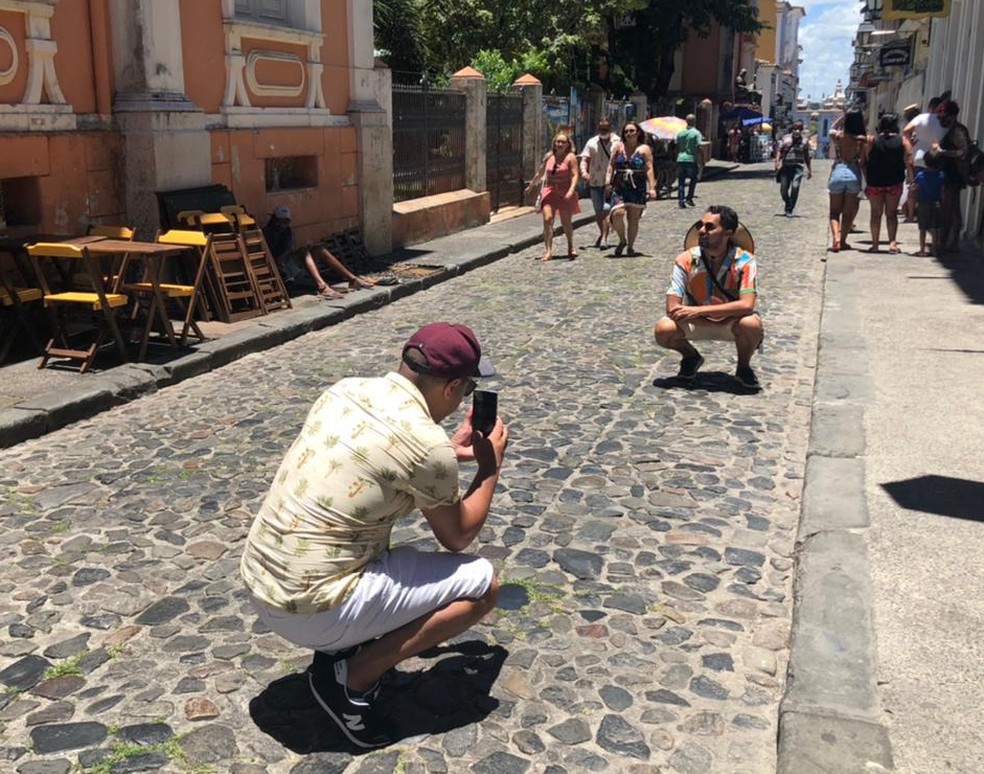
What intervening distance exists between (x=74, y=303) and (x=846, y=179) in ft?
33.1

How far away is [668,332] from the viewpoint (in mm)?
7371

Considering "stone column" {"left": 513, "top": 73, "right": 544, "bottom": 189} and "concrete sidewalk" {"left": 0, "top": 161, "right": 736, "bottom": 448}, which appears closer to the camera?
"concrete sidewalk" {"left": 0, "top": 161, "right": 736, "bottom": 448}

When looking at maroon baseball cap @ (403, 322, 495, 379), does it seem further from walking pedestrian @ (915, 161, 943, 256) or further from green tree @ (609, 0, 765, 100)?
green tree @ (609, 0, 765, 100)

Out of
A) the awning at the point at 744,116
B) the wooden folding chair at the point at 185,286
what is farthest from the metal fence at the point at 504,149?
the awning at the point at 744,116

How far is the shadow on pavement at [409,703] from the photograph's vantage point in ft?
10.8

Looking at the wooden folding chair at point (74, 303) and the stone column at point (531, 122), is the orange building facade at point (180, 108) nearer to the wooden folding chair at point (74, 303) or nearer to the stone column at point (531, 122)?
the wooden folding chair at point (74, 303)

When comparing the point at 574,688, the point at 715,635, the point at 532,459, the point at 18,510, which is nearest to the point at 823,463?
the point at 532,459

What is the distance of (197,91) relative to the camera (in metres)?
10.1

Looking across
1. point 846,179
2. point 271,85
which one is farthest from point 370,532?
point 846,179

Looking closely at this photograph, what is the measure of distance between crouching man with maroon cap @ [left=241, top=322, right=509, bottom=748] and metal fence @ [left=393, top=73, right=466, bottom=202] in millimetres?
12243

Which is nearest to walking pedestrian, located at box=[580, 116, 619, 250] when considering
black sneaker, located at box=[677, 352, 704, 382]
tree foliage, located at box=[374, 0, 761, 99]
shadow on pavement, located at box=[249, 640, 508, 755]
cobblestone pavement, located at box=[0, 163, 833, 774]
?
tree foliage, located at box=[374, 0, 761, 99]

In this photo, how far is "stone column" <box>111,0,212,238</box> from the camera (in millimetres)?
9156

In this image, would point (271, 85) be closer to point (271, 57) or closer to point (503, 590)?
point (271, 57)

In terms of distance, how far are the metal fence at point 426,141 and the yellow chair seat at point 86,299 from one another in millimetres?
7654
